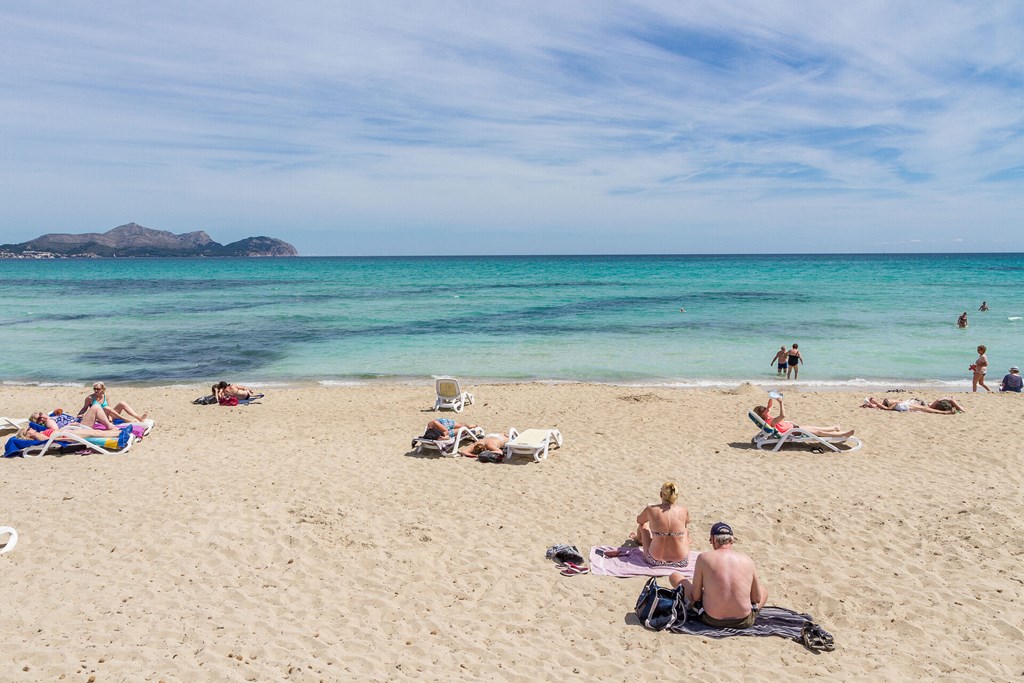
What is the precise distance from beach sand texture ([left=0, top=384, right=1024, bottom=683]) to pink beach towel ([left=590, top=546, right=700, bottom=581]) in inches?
6.5

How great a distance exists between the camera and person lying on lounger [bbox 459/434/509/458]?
34.2ft

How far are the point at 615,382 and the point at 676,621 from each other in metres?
13.3

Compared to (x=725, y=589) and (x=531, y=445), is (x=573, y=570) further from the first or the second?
(x=531, y=445)

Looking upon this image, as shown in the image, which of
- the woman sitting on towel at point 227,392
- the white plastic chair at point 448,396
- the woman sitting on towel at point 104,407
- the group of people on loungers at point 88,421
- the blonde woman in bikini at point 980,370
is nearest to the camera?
the group of people on loungers at point 88,421

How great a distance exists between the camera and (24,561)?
6.51m

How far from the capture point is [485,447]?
34.5ft

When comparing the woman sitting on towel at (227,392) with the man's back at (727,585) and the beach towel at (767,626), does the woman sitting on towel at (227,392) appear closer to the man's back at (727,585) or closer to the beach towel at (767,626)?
the beach towel at (767,626)

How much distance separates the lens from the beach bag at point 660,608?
18.1 feet

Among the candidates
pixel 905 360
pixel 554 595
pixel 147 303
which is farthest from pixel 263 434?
pixel 147 303

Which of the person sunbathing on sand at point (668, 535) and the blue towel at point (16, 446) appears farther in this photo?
the blue towel at point (16, 446)

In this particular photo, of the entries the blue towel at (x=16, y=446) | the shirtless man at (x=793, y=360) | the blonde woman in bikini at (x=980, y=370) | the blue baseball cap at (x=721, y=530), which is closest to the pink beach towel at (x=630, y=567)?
the blue baseball cap at (x=721, y=530)

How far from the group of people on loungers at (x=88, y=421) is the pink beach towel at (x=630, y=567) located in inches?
352

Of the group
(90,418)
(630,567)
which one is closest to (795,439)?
(630,567)

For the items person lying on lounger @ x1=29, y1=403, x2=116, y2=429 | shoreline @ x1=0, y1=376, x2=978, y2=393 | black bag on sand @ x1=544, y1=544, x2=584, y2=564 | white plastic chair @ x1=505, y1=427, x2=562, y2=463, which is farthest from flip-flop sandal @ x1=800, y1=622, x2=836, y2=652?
shoreline @ x1=0, y1=376, x2=978, y2=393
